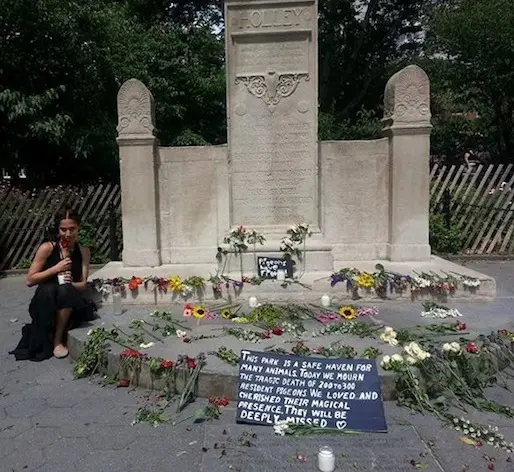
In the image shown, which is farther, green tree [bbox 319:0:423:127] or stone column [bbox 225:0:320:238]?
green tree [bbox 319:0:423:127]

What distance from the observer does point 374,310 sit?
5.19 metres

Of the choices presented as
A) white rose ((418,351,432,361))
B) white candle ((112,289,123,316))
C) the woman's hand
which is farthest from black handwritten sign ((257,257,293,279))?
white rose ((418,351,432,361))

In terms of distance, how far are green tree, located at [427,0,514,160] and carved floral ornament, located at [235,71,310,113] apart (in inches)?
353

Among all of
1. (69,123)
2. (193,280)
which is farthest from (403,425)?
(69,123)

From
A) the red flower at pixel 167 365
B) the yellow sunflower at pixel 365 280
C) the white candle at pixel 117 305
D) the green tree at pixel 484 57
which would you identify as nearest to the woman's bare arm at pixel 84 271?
the white candle at pixel 117 305

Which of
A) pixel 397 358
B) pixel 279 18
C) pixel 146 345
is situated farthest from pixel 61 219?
pixel 279 18

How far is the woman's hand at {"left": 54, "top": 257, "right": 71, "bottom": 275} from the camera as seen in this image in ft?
14.7

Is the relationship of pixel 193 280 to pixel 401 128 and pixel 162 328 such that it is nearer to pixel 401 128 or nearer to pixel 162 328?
pixel 162 328

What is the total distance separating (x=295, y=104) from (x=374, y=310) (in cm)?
248

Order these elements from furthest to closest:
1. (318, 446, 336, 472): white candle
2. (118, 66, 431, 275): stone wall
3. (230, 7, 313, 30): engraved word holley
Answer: (118, 66, 431, 275): stone wall → (230, 7, 313, 30): engraved word holley → (318, 446, 336, 472): white candle

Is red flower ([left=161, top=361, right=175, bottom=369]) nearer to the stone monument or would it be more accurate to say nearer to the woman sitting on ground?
the woman sitting on ground

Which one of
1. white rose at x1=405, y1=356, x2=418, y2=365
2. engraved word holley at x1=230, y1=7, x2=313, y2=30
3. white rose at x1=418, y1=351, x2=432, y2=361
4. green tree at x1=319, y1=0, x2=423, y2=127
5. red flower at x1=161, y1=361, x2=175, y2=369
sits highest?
green tree at x1=319, y1=0, x2=423, y2=127

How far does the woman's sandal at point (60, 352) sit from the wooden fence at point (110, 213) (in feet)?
17.2

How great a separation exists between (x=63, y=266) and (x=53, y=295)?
27 cm
